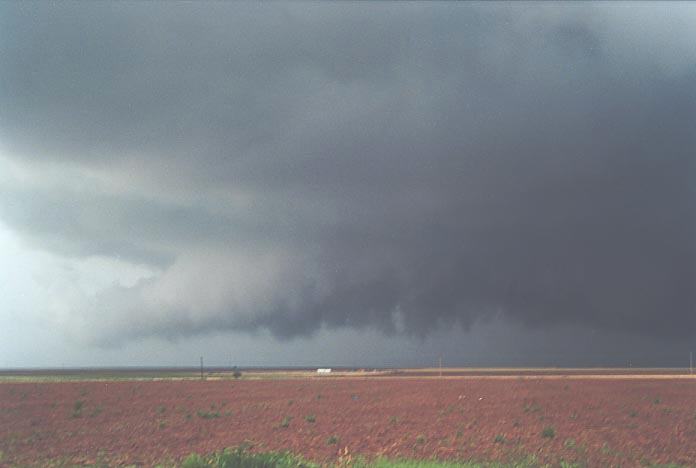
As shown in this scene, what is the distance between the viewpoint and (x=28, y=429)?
33938 mm

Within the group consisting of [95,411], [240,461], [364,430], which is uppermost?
[240,461]

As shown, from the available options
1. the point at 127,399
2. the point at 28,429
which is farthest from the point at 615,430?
the point at 127,399

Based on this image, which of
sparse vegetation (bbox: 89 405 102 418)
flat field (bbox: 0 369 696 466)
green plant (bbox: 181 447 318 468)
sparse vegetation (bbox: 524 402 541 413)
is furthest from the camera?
sparse vegetation (bbox: 524 402 541 413)

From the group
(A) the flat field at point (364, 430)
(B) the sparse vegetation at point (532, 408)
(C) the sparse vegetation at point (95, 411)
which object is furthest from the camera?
A: (B) the sparse vegetation at point (532, 408)

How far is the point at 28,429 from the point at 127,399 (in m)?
25.3

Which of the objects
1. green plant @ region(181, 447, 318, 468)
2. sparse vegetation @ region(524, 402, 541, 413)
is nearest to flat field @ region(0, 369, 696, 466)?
sparse vegetation @ region(524, 402, 541, 413)

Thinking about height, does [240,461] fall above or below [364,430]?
above

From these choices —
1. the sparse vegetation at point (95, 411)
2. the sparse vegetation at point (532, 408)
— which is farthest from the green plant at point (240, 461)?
the sparse vegetation at point (532, 408)

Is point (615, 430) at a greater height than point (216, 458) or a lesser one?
lesser

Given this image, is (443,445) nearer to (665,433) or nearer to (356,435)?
(356,435)

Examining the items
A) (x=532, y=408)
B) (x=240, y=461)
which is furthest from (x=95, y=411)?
(x=240, y=461)

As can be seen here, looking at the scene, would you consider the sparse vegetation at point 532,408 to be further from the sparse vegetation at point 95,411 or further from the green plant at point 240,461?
the green plant at point 240,461

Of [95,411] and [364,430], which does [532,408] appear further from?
[95,411]

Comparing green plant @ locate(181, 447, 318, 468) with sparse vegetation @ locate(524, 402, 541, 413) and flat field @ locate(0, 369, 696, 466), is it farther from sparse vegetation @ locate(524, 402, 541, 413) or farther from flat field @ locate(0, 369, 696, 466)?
sparse vegetation @ locate(524, 402, 541, 413)
